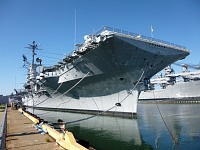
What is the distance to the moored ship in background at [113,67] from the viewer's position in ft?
47.8

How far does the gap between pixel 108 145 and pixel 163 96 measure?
51.6m

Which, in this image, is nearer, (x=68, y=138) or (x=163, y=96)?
(x=68, y=138)

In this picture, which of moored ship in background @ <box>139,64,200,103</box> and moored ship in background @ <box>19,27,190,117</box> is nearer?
moored ship in background @ <box>19,27,190,117</box>

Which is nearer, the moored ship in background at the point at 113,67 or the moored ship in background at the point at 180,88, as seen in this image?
the moored ship in background at the point at 113,67

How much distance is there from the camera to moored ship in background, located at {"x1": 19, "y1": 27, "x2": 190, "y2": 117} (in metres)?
14.6

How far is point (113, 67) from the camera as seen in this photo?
53.2 feet

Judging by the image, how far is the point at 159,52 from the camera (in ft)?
52.4

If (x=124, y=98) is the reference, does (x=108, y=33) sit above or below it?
above

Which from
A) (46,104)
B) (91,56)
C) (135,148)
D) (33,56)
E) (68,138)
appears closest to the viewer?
(68,138)

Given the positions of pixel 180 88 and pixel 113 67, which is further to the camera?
pixel 180 88

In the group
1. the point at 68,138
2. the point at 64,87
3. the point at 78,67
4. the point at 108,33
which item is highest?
the point at 108,33

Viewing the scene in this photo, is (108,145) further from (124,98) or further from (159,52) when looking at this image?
(159,52)

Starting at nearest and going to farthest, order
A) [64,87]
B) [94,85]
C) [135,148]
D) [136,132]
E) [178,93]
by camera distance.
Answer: [135,148], [136,132], [94,85], [64,87], [178,93]

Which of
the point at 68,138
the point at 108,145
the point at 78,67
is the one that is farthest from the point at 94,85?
the point at 68,138
